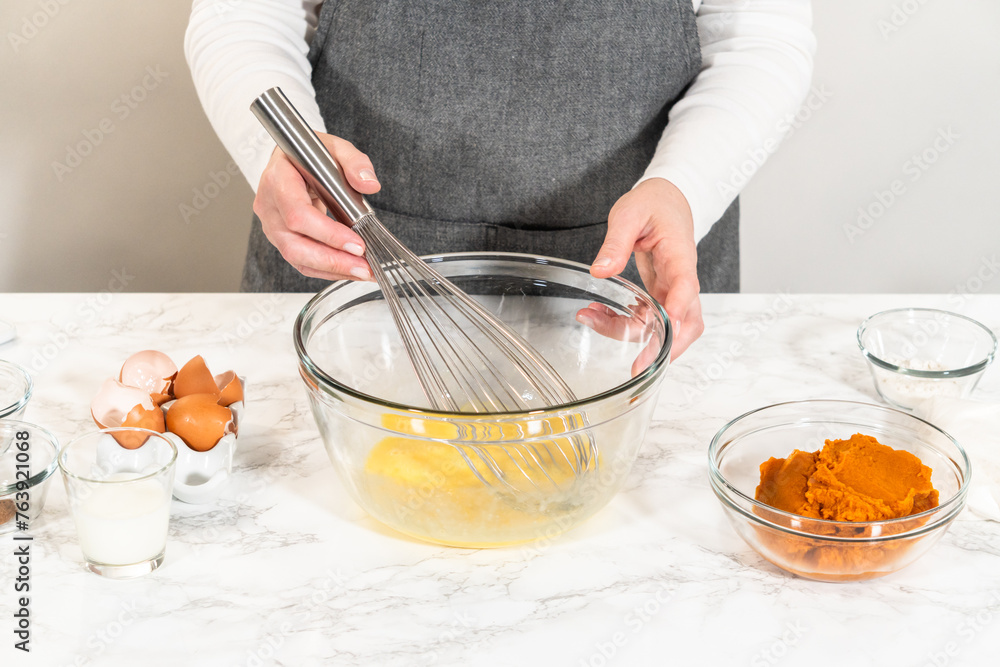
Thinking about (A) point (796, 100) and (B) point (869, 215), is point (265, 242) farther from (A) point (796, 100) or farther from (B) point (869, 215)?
(B) point (869, 215)

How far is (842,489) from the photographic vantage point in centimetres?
61

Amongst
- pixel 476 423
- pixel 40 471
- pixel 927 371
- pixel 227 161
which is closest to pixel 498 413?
pixel 476 423

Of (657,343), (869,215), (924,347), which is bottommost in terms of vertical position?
(869,215)

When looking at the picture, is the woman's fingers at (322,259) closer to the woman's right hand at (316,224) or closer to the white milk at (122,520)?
the woman's right hand at (316,224)

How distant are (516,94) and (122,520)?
2.11 feet

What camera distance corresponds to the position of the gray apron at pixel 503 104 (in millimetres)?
1002

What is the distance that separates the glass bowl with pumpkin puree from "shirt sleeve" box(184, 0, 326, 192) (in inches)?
21.7

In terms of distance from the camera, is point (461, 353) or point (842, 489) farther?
point (461, 353)

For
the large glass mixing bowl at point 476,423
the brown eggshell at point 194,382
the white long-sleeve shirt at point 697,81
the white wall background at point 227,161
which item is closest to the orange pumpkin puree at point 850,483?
the large glass mixing bowl at point 476,423

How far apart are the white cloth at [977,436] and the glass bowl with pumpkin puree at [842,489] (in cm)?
5

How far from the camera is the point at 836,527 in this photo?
0.57m

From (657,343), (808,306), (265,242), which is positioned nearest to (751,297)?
(808,306)

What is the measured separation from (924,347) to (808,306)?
14cm

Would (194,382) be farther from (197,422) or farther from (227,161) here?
(227,161)
